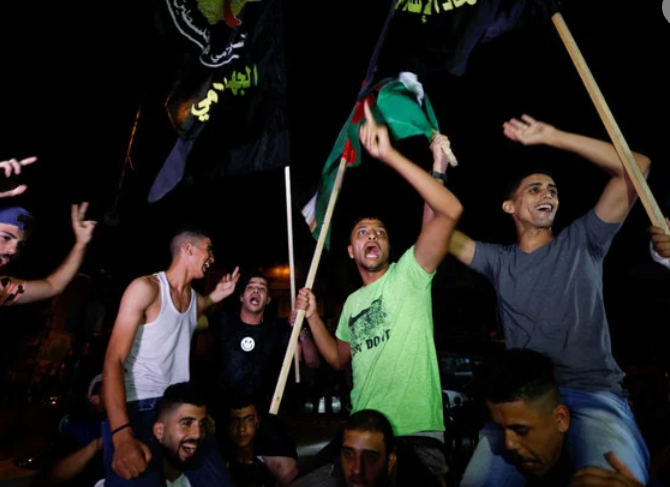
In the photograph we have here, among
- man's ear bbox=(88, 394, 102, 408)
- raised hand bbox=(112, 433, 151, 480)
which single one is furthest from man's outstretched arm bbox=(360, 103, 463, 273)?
man's ear bbox=(88, 394, 102, 408)

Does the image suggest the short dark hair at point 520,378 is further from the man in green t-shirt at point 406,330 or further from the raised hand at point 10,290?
the raised hand at point 10,290

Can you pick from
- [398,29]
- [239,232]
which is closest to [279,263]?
[239,232]

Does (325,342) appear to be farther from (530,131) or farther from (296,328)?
(530,131)

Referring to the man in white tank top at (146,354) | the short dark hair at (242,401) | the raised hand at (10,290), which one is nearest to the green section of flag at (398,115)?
the man in white tank top at (146,354)

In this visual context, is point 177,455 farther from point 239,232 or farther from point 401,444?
point 239,232

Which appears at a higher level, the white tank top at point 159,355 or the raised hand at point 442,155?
the raised hand at point 442,155

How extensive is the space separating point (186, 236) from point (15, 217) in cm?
153

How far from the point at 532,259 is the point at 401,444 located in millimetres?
1588

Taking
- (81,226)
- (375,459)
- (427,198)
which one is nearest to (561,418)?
(375,459)

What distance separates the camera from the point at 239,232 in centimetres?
1555

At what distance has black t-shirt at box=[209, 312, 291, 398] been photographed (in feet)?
16.2

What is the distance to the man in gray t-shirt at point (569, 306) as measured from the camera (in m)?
2.43

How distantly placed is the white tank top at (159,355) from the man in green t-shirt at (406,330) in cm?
149

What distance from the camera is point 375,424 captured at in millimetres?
2939
